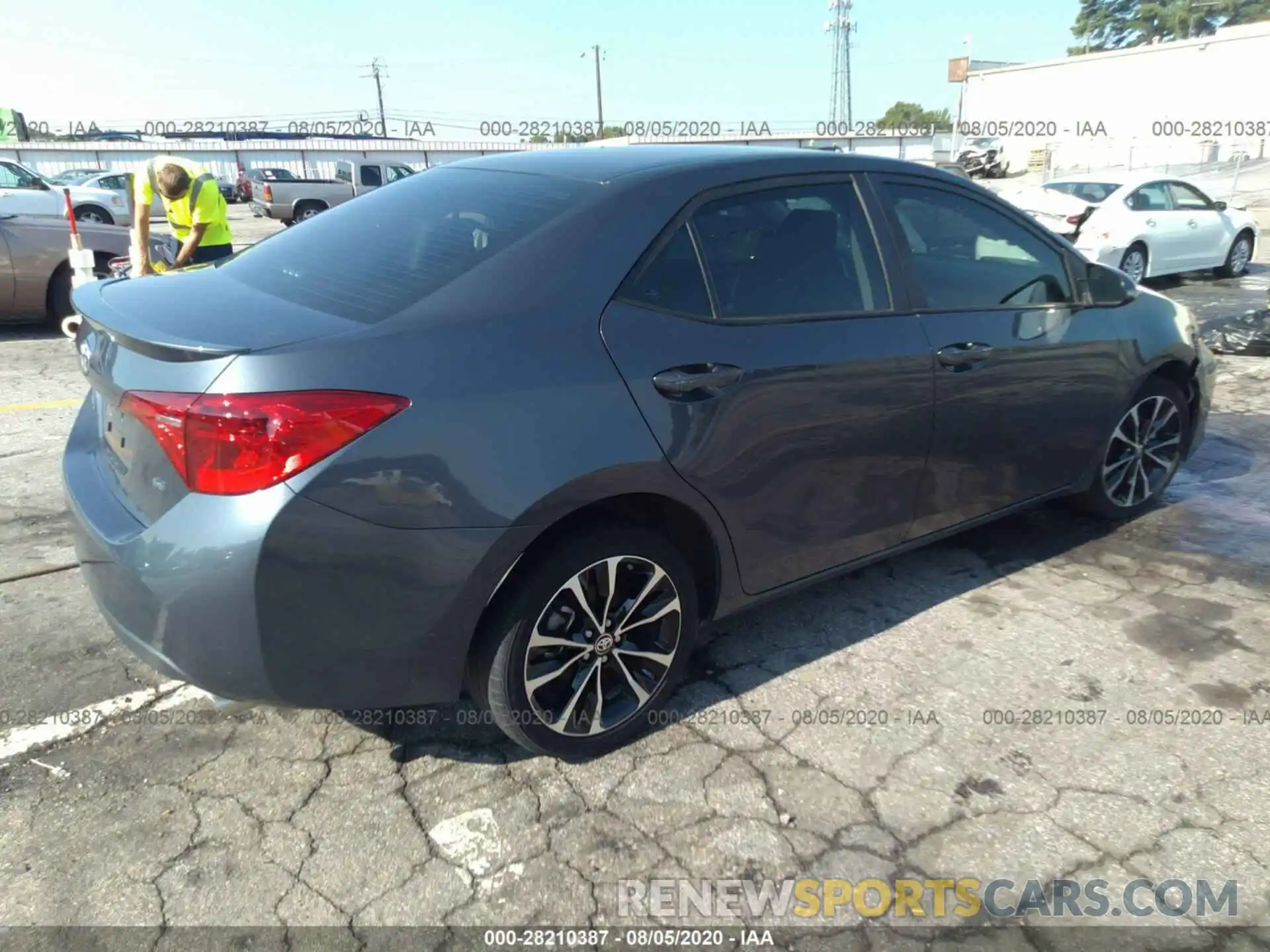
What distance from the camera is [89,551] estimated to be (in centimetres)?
249

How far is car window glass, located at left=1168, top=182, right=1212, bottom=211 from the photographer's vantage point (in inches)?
511

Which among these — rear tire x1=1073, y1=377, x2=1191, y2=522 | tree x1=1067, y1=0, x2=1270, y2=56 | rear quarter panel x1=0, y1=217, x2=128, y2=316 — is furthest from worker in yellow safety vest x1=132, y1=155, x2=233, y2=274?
tree x1=1067, y1=0, x2=1270, y2=56

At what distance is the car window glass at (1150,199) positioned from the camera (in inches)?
491

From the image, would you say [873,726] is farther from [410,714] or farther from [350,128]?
[350,128]

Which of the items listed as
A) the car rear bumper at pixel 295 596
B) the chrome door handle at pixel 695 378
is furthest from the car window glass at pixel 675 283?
the car rear bumper at pixel 295 596

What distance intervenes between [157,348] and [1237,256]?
1584 centimetres

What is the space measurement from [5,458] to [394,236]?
3787 millimetres

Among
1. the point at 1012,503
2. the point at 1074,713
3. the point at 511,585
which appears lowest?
the point at 1074,713

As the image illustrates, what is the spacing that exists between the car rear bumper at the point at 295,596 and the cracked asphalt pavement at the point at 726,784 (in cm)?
44

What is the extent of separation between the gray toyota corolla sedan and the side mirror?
0.43m

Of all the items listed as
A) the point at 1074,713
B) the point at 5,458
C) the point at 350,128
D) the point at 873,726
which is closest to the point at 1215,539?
the point at 1074,713

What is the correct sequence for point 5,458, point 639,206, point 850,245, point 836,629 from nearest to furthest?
1. point 639,206
2. point 850,245
3. point 836,629
4. point 5,458

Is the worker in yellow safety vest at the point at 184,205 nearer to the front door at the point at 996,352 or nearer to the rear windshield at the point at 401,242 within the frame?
the rear windshield at the point at 401,242

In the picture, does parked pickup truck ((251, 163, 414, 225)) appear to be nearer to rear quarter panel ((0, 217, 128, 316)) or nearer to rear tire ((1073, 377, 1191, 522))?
rear quarter panel ((0, 217, 128, 316))
